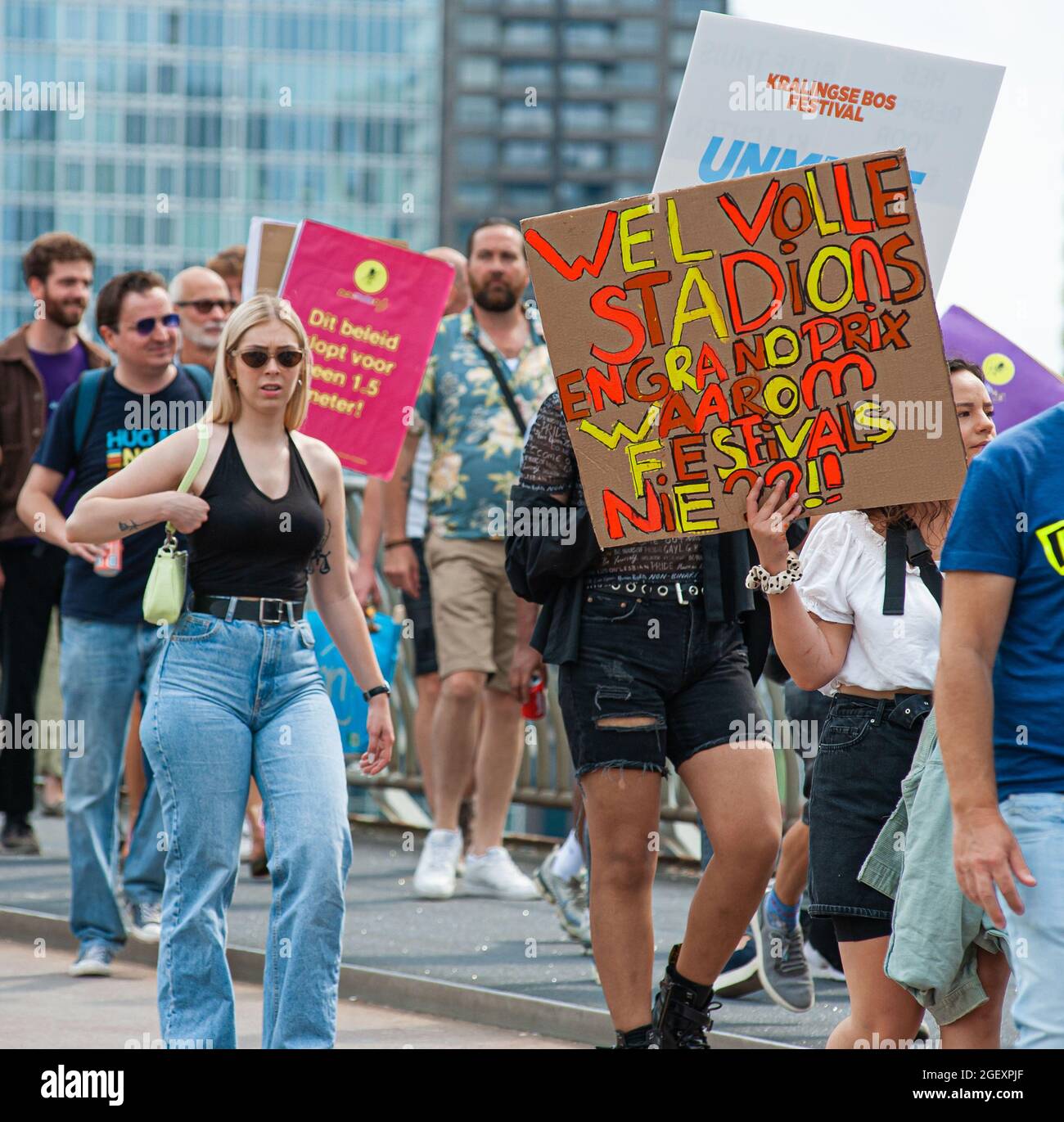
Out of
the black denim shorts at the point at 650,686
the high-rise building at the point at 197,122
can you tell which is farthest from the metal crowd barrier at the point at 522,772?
the high-rise building at the point at 197,122

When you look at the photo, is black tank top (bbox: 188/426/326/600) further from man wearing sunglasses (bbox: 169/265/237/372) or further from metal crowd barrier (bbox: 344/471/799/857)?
metal crowd barrier (bbox: 344/471/799/857)

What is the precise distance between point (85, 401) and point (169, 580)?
2112 millimetres

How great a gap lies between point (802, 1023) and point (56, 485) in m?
3.05

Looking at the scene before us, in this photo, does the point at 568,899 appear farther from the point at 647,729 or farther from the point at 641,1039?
the point at 647,729

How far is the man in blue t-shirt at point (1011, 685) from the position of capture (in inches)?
134

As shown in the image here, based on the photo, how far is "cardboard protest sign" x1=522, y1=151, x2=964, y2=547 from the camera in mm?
4117

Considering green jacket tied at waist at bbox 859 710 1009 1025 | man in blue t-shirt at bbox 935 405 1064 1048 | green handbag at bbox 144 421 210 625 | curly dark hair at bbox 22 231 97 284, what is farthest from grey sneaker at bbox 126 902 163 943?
man in blue t-shirt at bbox 935 405 1064 1048

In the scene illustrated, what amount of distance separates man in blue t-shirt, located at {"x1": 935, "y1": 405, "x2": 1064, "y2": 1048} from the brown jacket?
19.0 feet

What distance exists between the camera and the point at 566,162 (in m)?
130

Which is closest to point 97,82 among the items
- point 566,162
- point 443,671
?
point 566,162

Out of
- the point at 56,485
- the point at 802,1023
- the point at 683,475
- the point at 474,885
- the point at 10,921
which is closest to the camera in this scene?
the point at 683,475

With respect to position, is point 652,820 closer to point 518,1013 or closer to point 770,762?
point 770,762

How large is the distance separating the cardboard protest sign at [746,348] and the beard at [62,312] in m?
4.44
